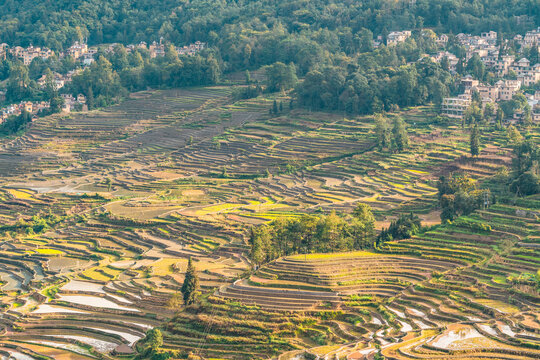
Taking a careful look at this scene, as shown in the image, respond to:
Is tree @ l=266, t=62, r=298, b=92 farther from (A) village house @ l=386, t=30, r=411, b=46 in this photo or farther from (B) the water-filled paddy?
(B) the water-filled paddy

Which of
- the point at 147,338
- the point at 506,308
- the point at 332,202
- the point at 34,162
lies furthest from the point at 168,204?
the point at 506,308

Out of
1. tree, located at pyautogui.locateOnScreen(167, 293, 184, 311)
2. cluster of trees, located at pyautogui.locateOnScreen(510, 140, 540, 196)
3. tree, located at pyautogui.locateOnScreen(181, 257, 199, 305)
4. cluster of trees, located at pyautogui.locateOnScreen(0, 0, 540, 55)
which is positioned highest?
cluster of trees, located at pyautogui.locateOnScreen(0, 0, 540, 55)

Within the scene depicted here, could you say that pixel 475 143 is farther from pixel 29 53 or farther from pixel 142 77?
pixel 29 53

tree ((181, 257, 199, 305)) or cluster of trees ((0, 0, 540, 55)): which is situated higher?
cluster of trees ((0, 0, 540, 55))

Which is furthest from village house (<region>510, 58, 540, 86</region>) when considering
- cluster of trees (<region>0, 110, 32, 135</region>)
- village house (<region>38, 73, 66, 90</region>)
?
village house (<region>38, 73, 66, 90</region>)

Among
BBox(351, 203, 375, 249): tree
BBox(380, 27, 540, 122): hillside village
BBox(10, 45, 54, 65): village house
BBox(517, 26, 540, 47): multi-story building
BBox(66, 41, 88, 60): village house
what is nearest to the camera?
BBox(351, 203, 375, 249): tree

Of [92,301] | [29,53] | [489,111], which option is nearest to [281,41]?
[489,111]

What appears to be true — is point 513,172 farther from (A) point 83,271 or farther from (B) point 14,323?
(B) point 14,323
